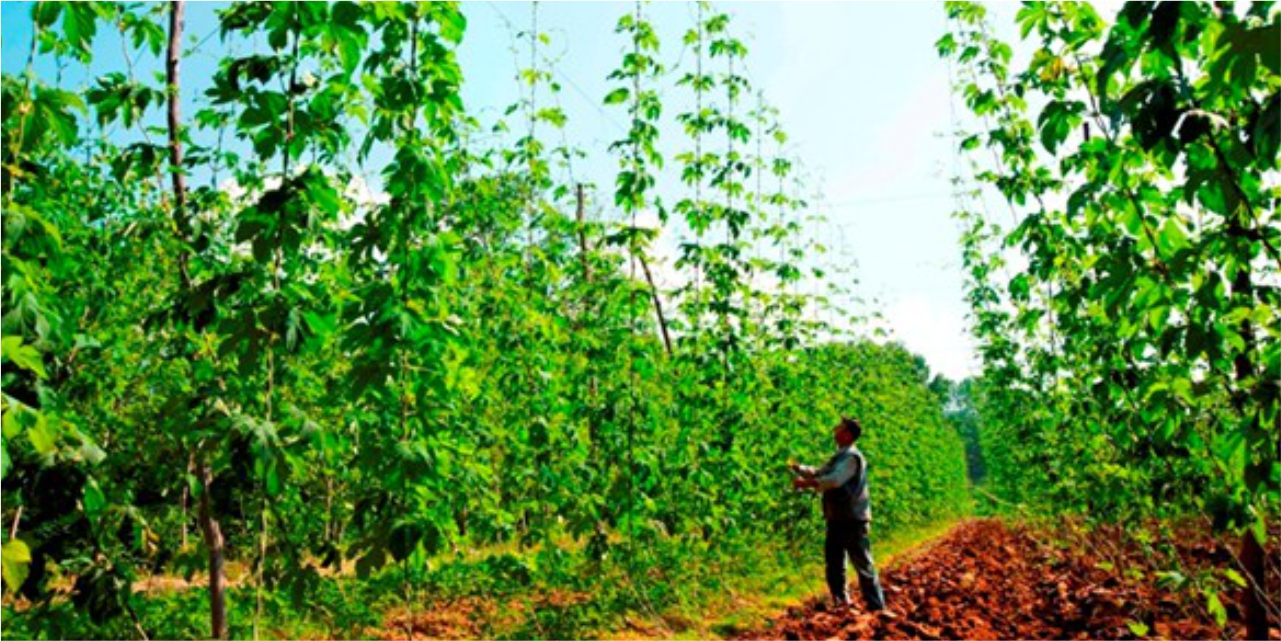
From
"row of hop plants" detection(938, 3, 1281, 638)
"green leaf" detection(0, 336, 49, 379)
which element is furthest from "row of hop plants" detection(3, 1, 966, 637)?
"row of hop plants" detection(938, 3, 1281, 638)

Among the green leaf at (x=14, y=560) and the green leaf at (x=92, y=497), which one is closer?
the green leaf at (x=14, y=560)

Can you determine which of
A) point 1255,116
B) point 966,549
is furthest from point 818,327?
point 1255,116

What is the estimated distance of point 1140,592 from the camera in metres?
7.38

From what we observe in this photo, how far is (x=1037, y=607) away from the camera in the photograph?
8094 mm

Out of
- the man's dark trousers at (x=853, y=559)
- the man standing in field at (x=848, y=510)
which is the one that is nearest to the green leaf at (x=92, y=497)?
the man standing in field at (x=848, y=510)

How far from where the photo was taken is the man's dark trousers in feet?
26.3

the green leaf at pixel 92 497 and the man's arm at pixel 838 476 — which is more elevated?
the green leaf at pixel 92 497

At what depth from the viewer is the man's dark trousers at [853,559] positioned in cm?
802

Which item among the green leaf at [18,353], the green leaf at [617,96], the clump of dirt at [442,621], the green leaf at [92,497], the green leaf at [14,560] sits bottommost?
the clump of dirt at [442,621]

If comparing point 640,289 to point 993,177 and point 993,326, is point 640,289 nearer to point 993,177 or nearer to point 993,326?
point 993,177

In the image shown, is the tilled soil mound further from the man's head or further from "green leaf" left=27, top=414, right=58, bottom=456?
"green leaf" left=27, top=414, right=58, bottom=456

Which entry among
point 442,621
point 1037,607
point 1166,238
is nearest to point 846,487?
point 1037,607

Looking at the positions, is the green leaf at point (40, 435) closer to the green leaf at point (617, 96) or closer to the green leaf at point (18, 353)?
the green leaf at point (18, 353)

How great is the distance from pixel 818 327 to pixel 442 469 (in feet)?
24.3
